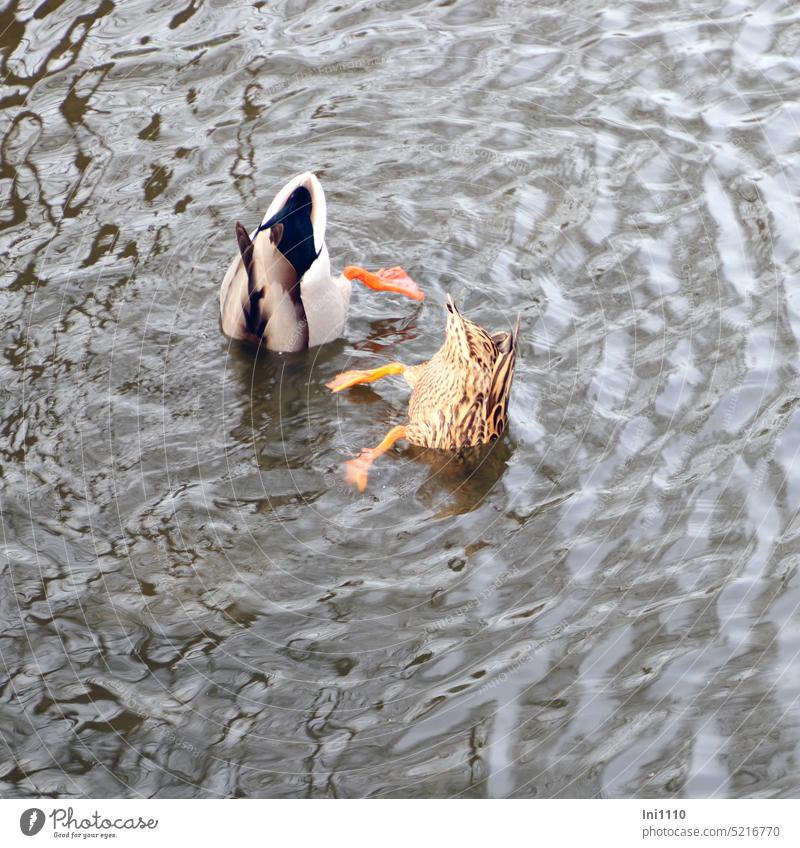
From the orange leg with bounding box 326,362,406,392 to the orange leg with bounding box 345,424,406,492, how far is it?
17.0 inches

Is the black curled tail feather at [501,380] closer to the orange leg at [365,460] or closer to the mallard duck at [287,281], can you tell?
the orange leg at [365,460]

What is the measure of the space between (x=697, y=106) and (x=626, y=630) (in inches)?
249

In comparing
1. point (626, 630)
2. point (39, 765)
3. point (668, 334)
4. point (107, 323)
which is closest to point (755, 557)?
point (626, 630)

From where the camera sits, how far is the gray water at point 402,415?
6887mm

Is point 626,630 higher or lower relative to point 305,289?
lower

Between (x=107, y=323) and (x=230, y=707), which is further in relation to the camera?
(x=107, y=323)

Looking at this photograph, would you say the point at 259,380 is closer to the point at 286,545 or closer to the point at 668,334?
the point at 286,545

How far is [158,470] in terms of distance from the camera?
853cm

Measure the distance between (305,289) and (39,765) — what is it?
13.5 ft

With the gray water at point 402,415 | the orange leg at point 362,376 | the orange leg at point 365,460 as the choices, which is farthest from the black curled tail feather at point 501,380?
the orange leg at point 362,376

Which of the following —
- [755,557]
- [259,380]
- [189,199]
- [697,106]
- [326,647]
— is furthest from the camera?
[697,106]

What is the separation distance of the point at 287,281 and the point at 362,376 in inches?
35.3

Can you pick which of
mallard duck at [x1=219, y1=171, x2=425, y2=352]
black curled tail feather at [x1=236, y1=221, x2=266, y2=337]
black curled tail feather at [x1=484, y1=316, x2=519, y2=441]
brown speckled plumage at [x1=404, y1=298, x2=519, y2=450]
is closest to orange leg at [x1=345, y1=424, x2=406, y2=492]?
brown speckled plumage at [x1=404, y1=298, x2=519, y2=450]

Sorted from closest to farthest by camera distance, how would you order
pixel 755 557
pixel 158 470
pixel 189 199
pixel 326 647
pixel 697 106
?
pixel 326 647 → pixel 755 557 → pixel 158 470 → pixel 189 199 → pixel 697 106
